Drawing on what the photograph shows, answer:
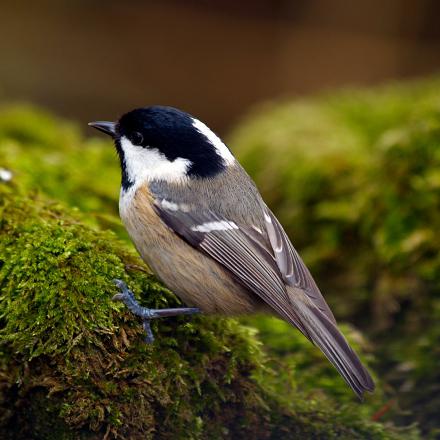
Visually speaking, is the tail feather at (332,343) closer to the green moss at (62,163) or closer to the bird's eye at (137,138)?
the bird's eye at (137,138)

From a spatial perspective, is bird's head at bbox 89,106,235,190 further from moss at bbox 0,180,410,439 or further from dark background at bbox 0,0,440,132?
dark background at bbox 0,0,440,132

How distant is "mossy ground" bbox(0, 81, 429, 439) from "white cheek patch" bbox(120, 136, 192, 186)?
0.24 meters

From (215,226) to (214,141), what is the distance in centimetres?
38

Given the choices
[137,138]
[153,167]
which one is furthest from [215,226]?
[137,138]

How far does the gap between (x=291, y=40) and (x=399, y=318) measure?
21.3ft

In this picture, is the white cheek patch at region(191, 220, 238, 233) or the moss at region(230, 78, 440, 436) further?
the moss at region(230, 78, 440, 436)

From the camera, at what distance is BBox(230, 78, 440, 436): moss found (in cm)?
299

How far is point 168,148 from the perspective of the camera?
104 inches

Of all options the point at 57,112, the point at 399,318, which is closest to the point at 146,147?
the point at 399,318

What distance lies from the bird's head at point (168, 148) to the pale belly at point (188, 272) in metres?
0.23

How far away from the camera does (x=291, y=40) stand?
30.4 ft

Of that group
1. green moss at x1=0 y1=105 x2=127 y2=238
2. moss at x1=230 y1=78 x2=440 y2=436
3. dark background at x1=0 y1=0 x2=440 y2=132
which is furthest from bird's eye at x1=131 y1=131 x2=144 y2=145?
dark background at x1=0 y1=0 x2=440 y2=132

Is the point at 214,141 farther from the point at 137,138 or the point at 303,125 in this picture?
the point at 303,125

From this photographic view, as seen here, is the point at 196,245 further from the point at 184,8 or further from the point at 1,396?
the point at 184,8
